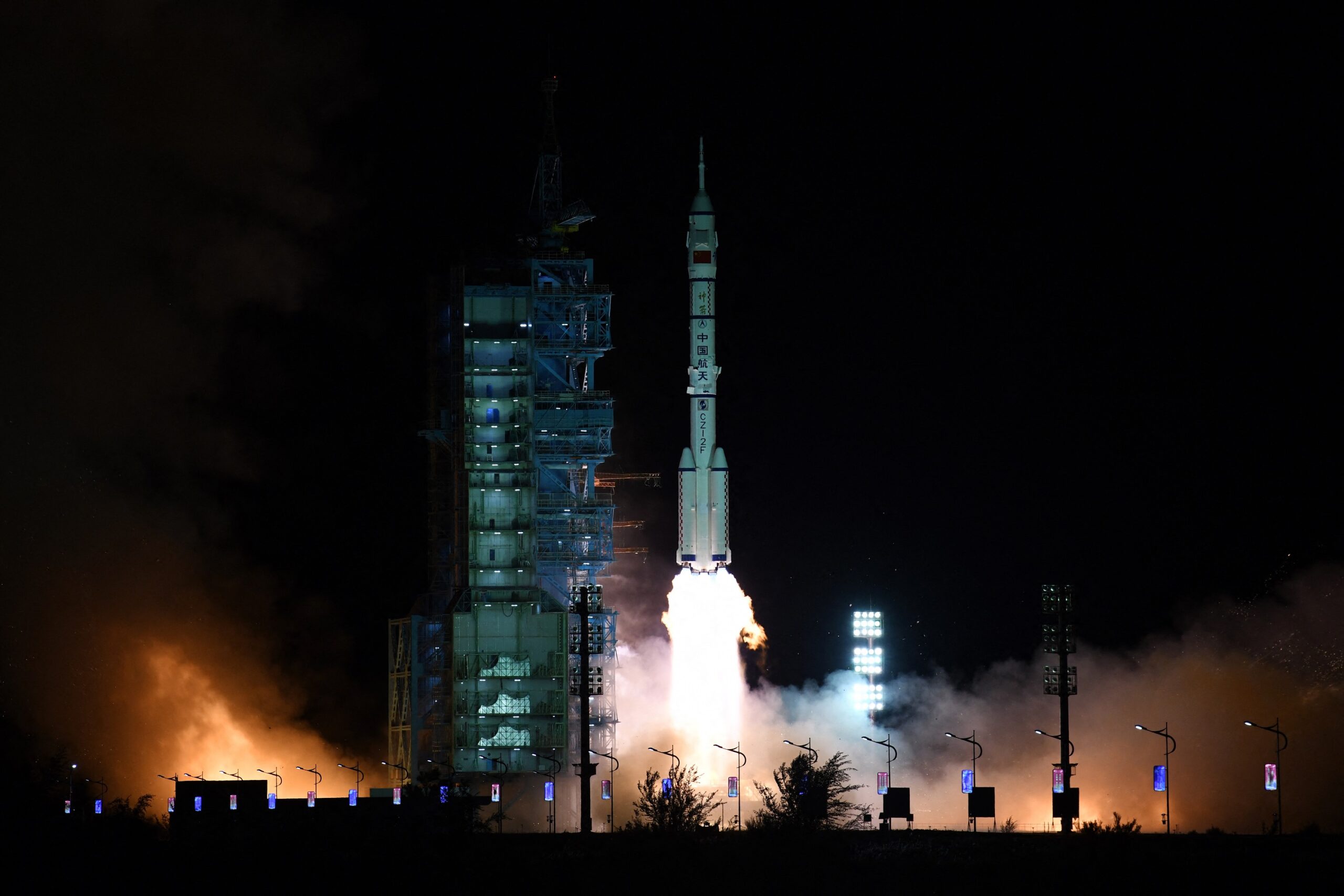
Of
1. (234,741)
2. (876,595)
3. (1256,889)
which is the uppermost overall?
(876,595)

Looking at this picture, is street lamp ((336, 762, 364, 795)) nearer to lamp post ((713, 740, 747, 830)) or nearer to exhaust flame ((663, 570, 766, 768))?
exhaust flame ((663, 570, 766, 768))

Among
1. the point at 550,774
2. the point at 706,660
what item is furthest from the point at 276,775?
the point at 706,660

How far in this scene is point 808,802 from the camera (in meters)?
79.2

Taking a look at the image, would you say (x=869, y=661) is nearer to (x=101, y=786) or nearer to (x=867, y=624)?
(x=867, y=624)

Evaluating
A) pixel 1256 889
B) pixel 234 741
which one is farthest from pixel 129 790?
pixel 1256 889

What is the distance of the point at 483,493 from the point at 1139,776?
2689 centimetres

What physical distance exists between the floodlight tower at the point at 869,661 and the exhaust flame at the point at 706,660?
5.04 m

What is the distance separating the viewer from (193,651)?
320 feet

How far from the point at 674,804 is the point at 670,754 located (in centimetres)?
698

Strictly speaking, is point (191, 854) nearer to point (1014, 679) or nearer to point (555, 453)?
point (555, 453)

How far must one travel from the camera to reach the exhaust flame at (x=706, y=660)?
3664 inches

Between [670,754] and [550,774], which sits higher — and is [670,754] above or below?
above

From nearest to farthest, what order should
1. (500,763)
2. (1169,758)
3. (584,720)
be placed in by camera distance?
(584,720) < (500,763) < (1169,758)

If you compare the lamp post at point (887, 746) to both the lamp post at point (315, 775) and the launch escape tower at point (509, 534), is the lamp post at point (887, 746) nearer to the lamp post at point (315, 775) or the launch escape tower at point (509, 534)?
the launch escape tower at point (509, 534)
